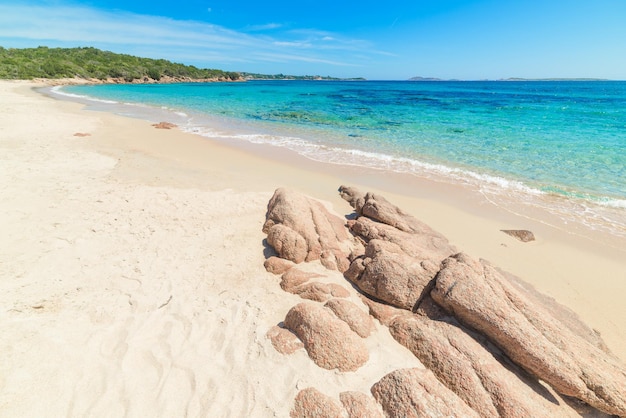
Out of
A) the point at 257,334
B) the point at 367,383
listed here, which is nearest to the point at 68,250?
the point at 257,334

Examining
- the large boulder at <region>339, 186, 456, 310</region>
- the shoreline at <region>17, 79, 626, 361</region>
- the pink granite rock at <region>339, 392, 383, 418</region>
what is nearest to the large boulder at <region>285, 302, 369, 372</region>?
the pink granite rock at <region>339, 392, 383, 418</region>

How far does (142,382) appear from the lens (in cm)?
330

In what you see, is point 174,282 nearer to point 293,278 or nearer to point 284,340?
point 293,278

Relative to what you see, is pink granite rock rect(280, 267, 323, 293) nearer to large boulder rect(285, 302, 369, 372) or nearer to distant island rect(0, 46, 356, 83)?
large boulder rect(285, 302, 369, 372)

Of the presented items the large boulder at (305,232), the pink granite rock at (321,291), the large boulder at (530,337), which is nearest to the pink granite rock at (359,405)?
the pink granite rock at (321,291)

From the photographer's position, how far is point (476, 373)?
3203 millimetres

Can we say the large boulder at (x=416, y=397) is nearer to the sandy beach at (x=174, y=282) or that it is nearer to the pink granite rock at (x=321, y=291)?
the sandy beach at (x=174, y=282)

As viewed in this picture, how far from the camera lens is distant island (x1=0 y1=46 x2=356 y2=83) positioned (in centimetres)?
5609

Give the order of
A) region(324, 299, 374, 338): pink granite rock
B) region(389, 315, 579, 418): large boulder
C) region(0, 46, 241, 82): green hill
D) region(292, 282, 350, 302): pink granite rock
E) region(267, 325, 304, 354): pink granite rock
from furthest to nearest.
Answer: region(0, 46, 241, 82): green hill → region(292, 282, 350, 302): pink granite rock → region(324, 299, 374, 338): pink granite rock → region(267, 325, 304, 354): pink granite rock → region(389, 315, 579, 418): large boulder

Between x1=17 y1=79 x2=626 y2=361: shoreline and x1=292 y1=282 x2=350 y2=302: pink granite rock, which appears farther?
x1=17 y1=79 x2=626 y2=361: shoreline

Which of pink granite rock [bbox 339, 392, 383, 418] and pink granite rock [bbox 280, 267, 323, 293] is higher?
pink granite rock [bbox 280, 267, 323, 293]

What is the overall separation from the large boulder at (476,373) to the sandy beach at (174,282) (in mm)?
291

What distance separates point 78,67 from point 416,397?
308 feet

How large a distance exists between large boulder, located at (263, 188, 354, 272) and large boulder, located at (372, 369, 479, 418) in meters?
2.37
